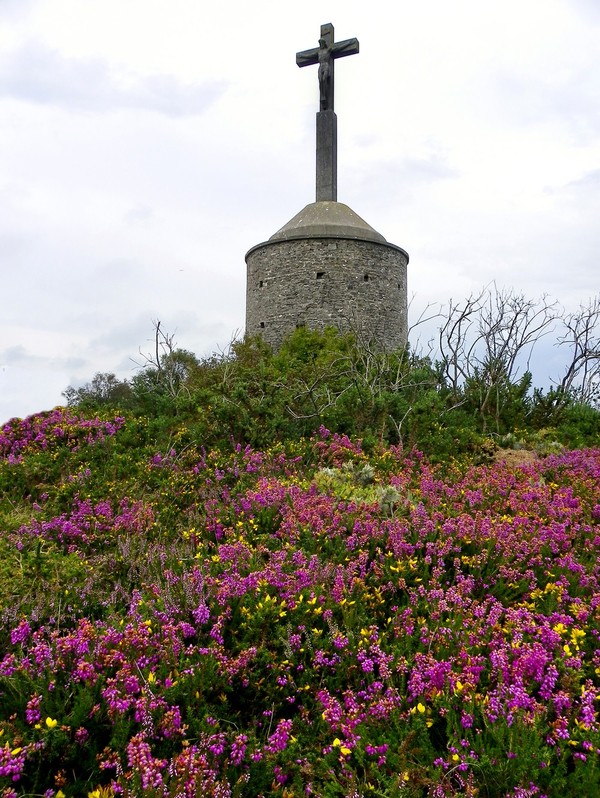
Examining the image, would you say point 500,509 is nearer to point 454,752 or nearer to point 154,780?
point 454,752

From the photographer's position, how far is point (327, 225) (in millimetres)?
24828

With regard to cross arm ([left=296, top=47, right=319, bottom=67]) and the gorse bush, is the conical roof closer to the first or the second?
cross arm ([left=296, top=47, right=319, bottom=67])

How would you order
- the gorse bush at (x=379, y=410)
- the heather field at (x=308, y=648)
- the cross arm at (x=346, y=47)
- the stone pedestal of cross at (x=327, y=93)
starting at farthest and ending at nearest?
1. the stone pedestal of cross at (x=327, y=93)
2. the cross arm at (x=346, y=47)
3. the gorse bush at (x=379, y=410)
4. the heather field at (x=308, y=648)

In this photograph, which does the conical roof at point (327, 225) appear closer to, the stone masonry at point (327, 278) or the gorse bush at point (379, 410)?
the stone masonry at point (327, 278)

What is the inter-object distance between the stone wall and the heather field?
18969 mm

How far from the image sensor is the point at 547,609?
400 centimetres

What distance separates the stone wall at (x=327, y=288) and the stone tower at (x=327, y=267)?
4 centimetres

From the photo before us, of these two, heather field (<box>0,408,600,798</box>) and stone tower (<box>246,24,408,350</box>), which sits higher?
stone tower (<box>246,24,408,350</box>)

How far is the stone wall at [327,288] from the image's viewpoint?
24.7 m

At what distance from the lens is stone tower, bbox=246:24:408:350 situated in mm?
24656

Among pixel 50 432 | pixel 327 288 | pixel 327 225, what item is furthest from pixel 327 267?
pixel 50 432

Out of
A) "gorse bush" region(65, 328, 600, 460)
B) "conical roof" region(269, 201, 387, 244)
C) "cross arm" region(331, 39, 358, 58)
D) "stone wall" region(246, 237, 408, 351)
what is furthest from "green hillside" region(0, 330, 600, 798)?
"cross arm" region(331, 39, 358, 58)

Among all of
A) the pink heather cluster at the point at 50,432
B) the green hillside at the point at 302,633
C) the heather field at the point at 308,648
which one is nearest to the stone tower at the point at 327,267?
the pink heather cluster at the point at 50,432

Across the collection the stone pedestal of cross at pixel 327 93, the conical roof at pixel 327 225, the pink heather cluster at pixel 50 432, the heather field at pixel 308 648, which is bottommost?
the heather field at pixel 308 648
